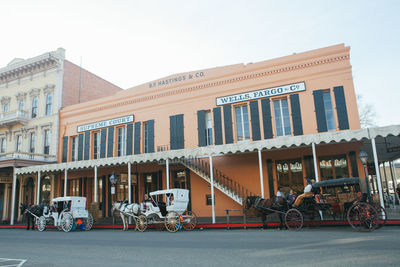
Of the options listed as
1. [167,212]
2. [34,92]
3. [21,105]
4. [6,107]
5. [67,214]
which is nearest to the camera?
[167,212]

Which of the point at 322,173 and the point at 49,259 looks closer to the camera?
the point at 49,259

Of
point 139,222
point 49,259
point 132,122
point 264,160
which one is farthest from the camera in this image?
point 132,122

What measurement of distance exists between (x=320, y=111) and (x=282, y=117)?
6.36 feet

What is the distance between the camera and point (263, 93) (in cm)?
1648

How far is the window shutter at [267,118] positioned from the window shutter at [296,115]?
1193 mm

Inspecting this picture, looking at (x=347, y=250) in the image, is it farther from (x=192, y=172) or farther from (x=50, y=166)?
(x=50, y=166)

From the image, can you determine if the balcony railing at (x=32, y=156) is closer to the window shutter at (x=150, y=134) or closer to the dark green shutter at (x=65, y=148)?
the dark green shutter at (x=65, y=148)

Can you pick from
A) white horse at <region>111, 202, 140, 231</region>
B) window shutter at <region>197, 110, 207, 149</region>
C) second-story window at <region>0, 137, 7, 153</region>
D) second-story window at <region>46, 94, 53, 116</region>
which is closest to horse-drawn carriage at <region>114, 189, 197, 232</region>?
white horse at <region>111, 202, 140, 231</region>

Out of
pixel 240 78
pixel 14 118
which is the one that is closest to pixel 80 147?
pixel 14 118

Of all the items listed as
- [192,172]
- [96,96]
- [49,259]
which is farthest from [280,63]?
[96,96]

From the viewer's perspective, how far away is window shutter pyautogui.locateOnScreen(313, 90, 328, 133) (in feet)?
49.1

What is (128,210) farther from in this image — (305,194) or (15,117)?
(15,117)

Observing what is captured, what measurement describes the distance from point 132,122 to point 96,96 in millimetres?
9920

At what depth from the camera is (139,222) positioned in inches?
523
